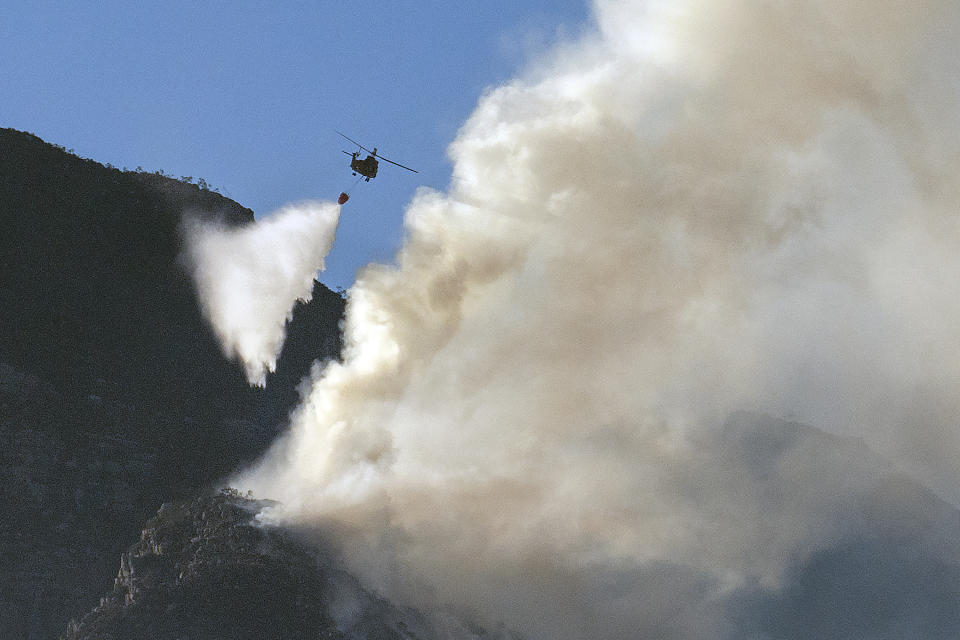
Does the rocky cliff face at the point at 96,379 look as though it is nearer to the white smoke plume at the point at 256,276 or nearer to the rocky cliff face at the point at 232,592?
the white smoke plume at the point at 256,276

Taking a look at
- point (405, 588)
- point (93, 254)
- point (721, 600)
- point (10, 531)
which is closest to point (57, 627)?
point (10, 531)

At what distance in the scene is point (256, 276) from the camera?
156750mm

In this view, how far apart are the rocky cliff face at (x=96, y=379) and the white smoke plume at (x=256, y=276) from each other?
2.08 m

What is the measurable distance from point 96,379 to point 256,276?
28.3 meters

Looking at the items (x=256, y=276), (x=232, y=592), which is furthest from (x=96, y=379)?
(x=232, y=592)

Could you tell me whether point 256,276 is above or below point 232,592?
above

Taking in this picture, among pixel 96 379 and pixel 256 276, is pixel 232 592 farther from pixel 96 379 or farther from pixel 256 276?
pixel 256 276

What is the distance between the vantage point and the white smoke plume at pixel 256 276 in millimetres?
150750

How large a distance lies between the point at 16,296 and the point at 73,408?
12906 mm

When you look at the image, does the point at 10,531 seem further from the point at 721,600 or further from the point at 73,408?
the point at 721,600

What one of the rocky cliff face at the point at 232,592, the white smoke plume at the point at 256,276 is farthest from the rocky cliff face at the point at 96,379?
the rocky cliff face at the point at 232,592

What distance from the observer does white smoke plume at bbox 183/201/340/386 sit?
151 m

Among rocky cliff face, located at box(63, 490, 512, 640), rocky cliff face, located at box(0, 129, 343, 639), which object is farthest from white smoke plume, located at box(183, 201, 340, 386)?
rocky cliff face, located at box(63, 490, 512, 640)

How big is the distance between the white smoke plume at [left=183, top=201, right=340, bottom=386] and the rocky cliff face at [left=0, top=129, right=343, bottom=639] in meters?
2.08
